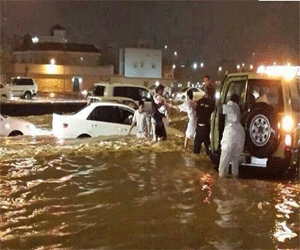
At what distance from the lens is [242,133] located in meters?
9.52

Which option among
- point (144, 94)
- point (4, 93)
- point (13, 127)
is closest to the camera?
point (13, 127)

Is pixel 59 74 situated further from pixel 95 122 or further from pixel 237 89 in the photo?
pixel 237 89

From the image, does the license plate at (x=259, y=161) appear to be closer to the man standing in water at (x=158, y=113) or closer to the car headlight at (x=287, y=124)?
the car headlight at (x=287, y=124)

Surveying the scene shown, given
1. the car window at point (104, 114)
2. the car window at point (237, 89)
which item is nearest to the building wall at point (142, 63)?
the car window at point (104, 114)

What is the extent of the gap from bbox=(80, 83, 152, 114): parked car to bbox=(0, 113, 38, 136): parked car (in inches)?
230

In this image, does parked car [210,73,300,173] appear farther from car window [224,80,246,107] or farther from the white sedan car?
the white sedan car

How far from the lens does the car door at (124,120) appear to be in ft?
50.8

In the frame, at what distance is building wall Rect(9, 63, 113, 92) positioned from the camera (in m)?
66.6

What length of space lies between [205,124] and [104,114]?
4.23m

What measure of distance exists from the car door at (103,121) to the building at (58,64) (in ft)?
167

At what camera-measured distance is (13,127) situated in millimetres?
16234

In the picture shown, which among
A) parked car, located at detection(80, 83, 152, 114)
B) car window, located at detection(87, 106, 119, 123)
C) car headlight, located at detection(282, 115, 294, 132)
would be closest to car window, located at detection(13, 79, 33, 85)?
parked car, located at detection(80, 83, 152, 114)

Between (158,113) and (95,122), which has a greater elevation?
(158,113)

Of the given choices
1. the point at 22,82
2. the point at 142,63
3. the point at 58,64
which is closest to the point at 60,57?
the point at 58,64
